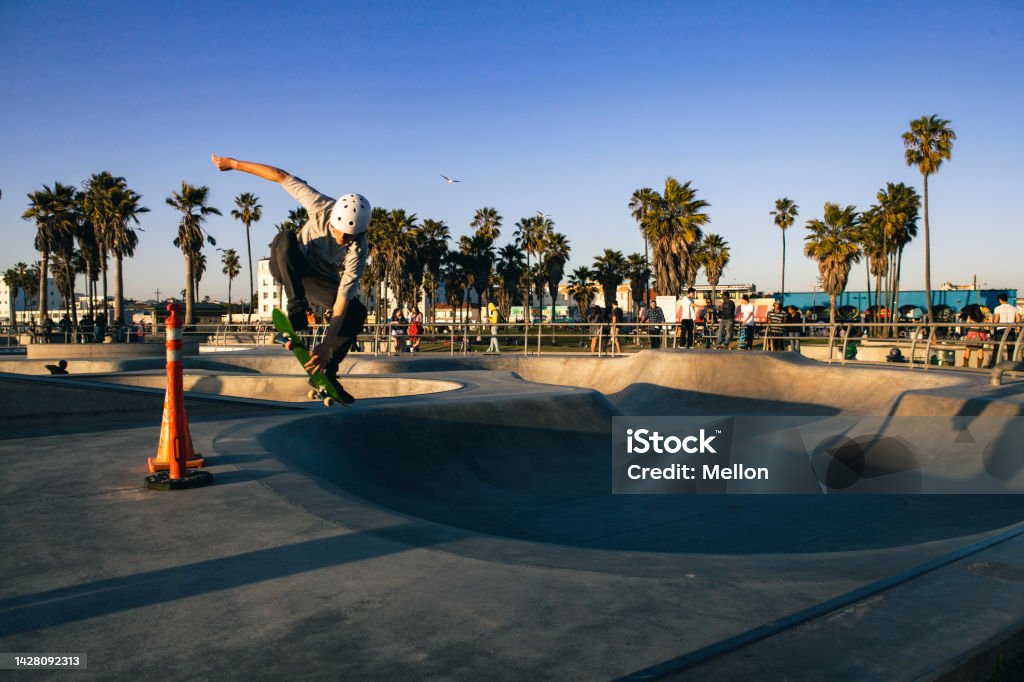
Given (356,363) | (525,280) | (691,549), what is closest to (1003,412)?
(691,549)

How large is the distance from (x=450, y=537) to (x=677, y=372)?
1289 centimetres

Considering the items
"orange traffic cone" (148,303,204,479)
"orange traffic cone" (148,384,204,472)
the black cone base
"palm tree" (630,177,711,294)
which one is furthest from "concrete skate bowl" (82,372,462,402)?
"palm tree" (630,177,711,294)

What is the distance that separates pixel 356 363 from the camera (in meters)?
18.2

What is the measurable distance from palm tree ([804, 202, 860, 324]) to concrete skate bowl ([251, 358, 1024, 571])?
174 ft

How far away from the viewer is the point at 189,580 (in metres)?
3.27

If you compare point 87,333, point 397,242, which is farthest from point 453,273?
point 87,333

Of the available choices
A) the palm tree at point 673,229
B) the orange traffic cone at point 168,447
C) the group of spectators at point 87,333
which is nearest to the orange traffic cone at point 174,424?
the orange traffic cone at point 168,447

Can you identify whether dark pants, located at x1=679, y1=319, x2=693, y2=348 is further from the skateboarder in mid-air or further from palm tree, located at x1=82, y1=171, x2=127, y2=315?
palm tree, located at x1=82, y1=171, x2=127, y2=315

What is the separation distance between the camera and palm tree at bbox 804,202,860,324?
5619 cm

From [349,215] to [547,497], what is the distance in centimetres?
424

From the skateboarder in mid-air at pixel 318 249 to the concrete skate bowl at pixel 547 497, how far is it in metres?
1.61

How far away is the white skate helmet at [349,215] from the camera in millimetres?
5520

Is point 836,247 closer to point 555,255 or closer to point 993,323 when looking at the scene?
point 555,255

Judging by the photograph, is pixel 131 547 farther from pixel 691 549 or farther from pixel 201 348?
pixel 201 348
